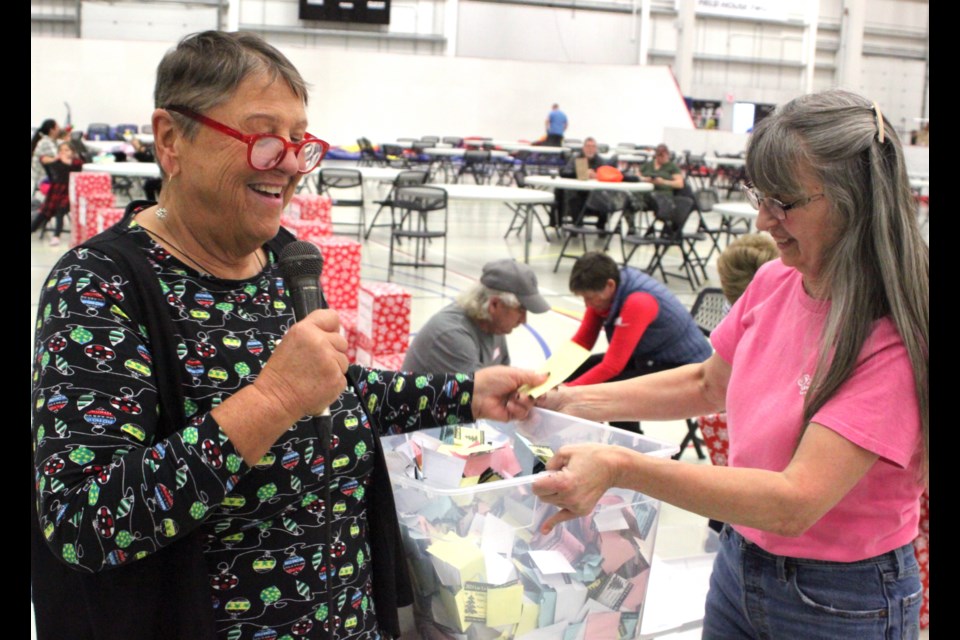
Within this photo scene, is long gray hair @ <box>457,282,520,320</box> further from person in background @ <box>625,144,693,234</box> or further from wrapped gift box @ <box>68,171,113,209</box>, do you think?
person in background @ <box>625,144,693,234</box>

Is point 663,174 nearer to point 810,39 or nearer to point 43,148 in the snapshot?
point 43,148

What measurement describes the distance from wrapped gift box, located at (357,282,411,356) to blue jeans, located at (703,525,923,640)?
4463 mm

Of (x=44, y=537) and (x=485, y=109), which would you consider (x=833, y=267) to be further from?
(x=485, y=109)

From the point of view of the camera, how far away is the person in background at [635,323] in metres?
5.30

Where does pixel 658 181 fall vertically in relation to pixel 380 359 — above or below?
above

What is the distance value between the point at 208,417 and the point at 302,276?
1.12 ft

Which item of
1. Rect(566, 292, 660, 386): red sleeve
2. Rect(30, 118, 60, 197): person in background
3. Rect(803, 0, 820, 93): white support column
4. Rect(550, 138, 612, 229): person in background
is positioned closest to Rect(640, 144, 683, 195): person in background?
Rect(550, 138, 612, 229): person in background

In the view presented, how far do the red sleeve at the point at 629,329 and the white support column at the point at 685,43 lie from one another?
24.6 meters

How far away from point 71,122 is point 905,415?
25297 mm

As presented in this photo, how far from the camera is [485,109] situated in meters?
27.3

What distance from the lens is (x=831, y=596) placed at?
164cm

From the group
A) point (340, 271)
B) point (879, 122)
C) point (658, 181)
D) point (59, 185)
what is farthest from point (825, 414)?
point (658, 181)

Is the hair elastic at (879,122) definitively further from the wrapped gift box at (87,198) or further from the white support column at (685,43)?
the white support column at (685,43)

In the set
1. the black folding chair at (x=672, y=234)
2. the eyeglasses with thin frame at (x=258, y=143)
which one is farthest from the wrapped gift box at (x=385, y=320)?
the black folding chair at (x=672, y=234)
